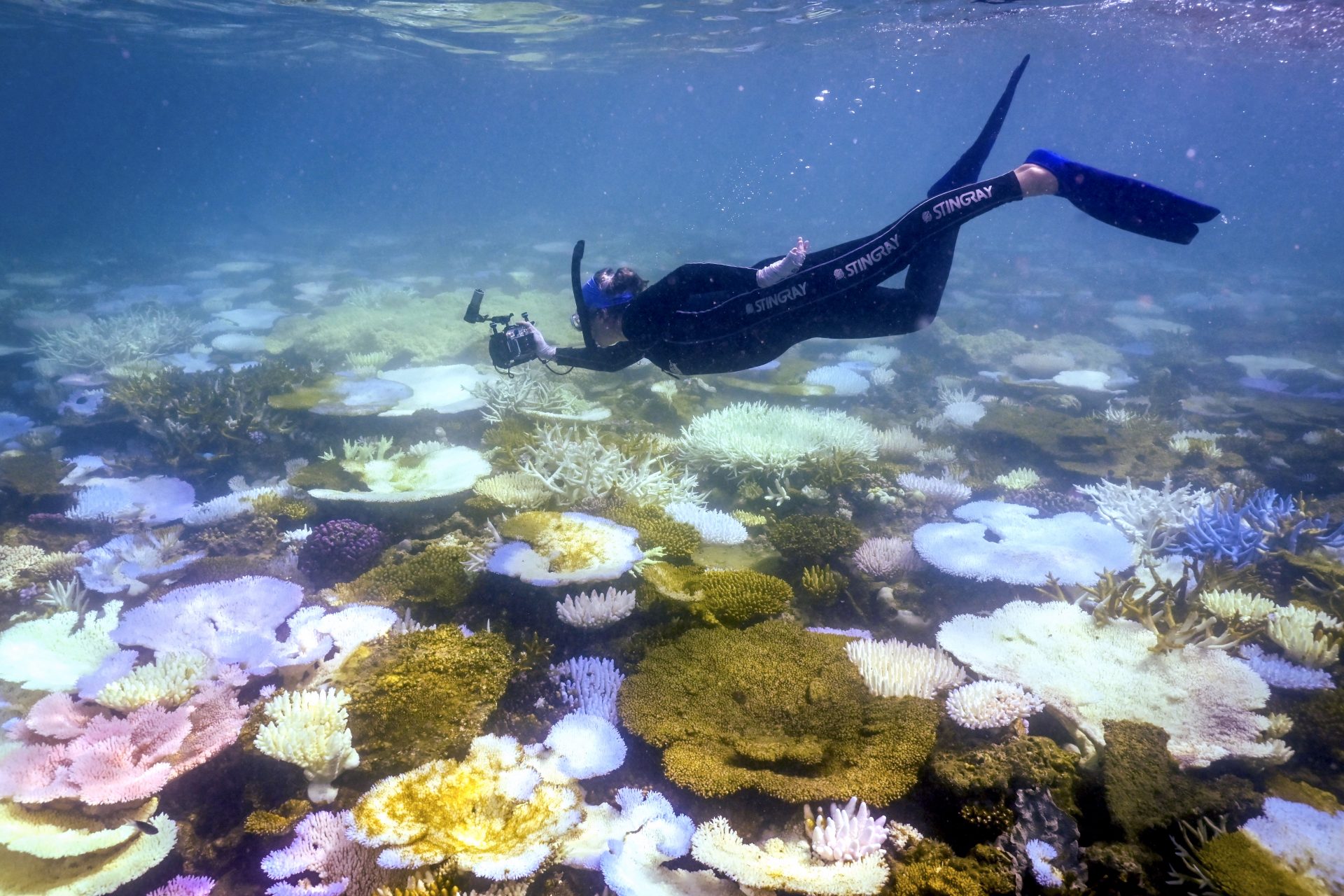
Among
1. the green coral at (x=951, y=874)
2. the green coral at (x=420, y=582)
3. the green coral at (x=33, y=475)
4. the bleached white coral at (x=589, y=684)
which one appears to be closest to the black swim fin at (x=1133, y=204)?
the green coral at (x=951, y=874)

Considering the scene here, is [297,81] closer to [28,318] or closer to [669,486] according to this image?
[28,318]

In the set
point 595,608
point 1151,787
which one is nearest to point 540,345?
point 595,608

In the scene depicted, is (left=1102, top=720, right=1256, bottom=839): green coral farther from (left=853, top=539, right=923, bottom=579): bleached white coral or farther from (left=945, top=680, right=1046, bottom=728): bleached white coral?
(left=853, top=539, right=923, bottom=579): bleached white coral

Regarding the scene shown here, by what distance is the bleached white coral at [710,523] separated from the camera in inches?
232

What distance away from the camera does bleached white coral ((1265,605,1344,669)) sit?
4.41 meters

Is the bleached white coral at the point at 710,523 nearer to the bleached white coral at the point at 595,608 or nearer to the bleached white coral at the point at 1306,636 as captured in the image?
the bleached white coral at the point at 595,608

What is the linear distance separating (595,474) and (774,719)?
10.7ft

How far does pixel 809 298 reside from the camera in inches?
216

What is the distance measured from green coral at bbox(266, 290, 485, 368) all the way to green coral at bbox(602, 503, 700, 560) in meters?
8.47

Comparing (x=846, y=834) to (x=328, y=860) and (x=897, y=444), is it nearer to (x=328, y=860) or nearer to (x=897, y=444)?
(x=328, y=860)

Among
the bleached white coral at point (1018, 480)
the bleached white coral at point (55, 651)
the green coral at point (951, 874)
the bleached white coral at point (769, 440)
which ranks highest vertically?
the bleached white coral at point (769, 440)

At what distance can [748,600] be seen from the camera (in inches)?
181

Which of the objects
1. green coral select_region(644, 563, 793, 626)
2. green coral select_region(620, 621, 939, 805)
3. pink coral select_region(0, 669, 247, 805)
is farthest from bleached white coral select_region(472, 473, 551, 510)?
pink coral select_region(0, 669, 247, 805)

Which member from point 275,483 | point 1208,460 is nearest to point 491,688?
point 275,483
